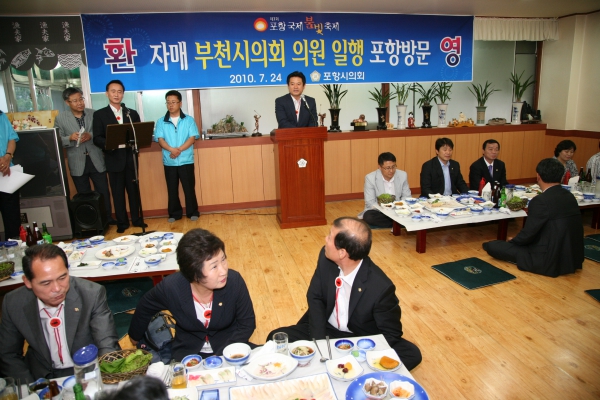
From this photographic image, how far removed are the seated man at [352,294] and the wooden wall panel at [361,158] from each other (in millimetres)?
4640

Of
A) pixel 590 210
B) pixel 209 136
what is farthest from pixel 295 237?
pixel 590 210

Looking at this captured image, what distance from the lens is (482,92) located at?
25.4ft

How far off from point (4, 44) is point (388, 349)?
6331mm

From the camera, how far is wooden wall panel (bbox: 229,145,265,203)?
658cm

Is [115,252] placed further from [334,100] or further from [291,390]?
[334,100]

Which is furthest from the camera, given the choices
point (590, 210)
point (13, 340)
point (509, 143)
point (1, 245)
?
point (509, 143)

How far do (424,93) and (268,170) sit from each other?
10.3ft

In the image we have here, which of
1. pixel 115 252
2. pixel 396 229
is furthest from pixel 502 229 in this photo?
pixel 115 252

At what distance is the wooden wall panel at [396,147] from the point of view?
23.1 feet

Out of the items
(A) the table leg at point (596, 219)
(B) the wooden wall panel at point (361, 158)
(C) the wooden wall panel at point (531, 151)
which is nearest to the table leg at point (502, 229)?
(A) the table leg at point (596, 219)

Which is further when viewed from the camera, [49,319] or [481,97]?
[481,97]

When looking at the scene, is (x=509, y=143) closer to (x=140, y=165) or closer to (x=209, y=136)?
(x=209, y=136)

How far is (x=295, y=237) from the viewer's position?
17.5ft

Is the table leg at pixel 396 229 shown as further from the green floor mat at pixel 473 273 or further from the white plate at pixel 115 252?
the white plate at pixel 115 252
